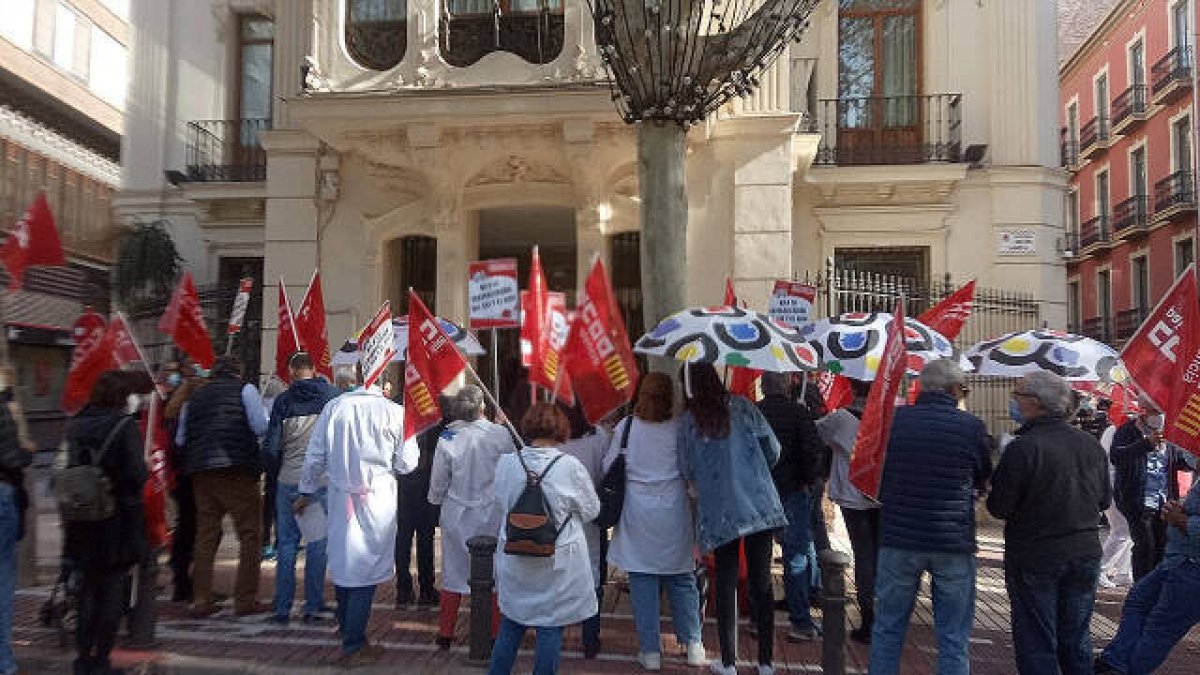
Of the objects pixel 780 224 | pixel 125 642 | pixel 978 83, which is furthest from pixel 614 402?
pixel 978 83

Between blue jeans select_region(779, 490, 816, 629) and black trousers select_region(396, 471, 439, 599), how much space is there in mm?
2801

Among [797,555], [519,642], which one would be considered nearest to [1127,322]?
[797,555]

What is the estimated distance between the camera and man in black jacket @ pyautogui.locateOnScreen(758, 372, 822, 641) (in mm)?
6484

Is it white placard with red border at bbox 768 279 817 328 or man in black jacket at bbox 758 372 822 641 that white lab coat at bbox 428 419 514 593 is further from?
white placard with red border at bbox 768 279 817 328

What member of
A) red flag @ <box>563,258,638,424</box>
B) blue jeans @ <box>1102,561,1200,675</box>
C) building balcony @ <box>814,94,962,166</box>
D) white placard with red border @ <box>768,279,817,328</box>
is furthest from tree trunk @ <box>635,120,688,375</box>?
building balcony @ <box>814,94,962,166</box>

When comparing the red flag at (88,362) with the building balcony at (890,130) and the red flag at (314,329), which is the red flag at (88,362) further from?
the building balcony at (890,130)

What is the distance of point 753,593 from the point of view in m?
5.75

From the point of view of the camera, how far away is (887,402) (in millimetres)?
4996

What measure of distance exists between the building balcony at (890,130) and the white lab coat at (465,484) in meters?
9.98

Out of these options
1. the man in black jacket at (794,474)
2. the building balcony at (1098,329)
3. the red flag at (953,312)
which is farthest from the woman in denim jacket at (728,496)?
the building balcony at (1098,329)

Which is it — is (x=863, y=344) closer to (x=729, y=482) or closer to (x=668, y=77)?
(x=729, y=482)

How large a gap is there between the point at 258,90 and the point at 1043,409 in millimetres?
14817

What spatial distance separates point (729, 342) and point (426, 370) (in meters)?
2.15

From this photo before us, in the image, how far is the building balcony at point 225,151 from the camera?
15773mm
